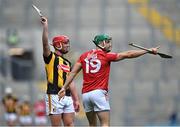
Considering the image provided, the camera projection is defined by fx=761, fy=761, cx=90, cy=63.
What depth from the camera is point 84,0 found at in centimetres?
3700

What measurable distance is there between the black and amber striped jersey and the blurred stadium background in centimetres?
1786

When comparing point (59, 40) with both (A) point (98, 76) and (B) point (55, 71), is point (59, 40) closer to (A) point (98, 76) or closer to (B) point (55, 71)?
(B) point (55, 71)

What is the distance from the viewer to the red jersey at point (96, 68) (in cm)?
1314

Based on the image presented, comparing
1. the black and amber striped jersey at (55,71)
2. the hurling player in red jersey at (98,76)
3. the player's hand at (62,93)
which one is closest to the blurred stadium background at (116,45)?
the black and amber striped jersey at (55,71)

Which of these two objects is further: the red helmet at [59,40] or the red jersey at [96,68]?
the red helmet at [59,40]

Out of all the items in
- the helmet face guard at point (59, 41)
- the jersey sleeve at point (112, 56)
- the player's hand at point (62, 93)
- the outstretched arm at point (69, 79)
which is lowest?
the player's hand at point (62, 93)

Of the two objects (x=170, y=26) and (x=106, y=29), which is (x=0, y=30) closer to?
(x=106, y=29)

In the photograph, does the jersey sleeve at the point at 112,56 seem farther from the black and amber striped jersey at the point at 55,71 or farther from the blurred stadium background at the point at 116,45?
the blurred stadium background at the point at 116,45

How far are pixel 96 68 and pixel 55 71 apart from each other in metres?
0.85

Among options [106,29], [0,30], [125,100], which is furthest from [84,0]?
[125,100]

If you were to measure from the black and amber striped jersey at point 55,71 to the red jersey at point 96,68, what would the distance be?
0.47 meters

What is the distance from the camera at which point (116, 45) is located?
3366 centimetres

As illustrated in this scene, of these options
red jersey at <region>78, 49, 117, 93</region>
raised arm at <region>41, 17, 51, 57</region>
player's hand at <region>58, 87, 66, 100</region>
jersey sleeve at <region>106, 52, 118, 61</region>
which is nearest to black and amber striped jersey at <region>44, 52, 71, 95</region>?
raised arm at <region>41, 17, 51, 57</region>

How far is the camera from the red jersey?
13142 millimetres
